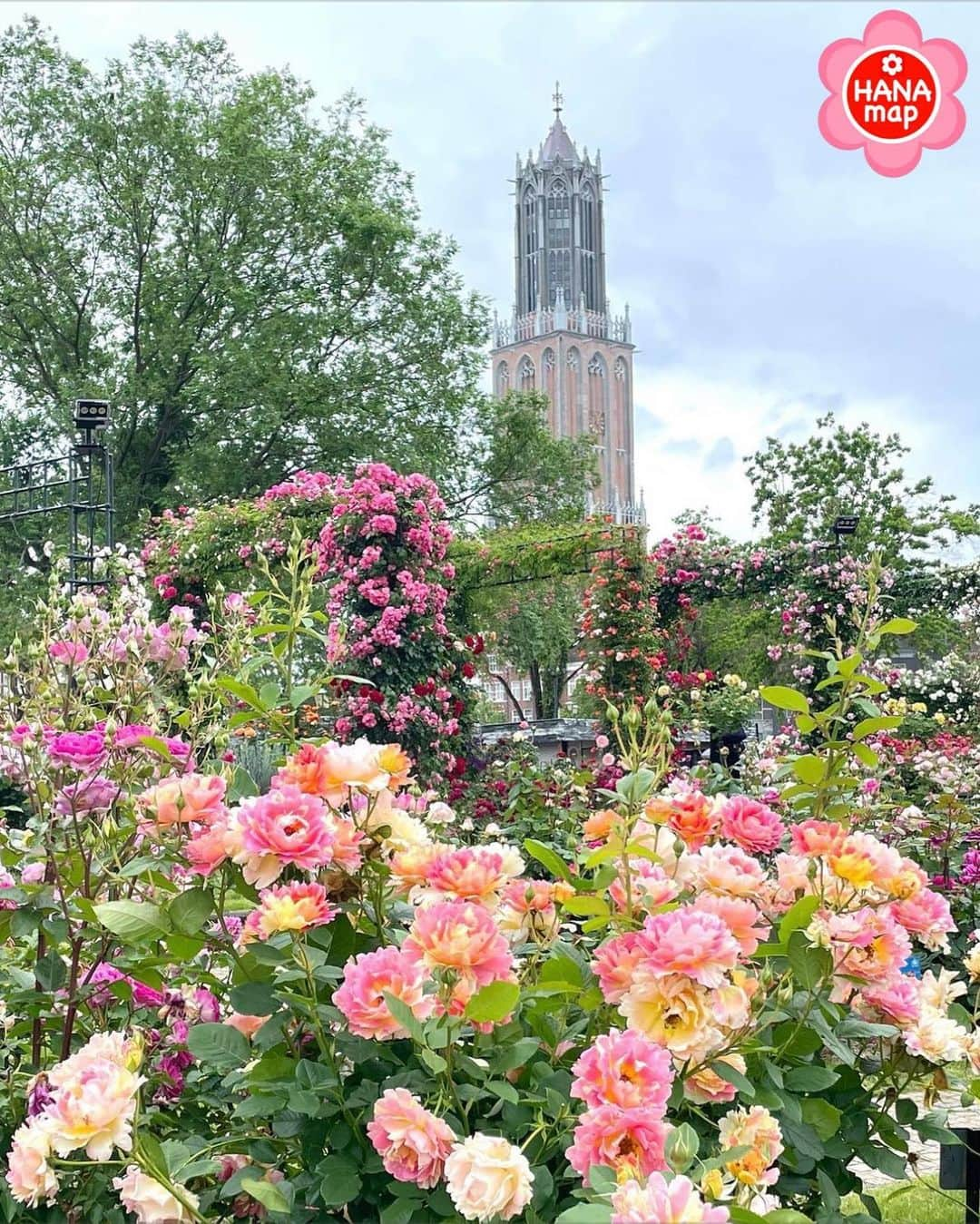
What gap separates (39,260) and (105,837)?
18.1m

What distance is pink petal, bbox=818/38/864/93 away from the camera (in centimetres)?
544

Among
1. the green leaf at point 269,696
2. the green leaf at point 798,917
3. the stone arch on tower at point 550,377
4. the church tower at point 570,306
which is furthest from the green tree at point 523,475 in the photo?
the stone arch on tower at point 550,377

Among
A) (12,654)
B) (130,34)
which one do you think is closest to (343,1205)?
(12,654)

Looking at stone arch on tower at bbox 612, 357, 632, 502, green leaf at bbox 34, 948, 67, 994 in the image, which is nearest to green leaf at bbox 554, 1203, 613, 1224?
green leaf at bbox 34, 948, 67, 994

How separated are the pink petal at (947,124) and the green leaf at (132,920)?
5.61 meters

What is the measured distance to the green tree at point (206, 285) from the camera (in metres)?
17.9

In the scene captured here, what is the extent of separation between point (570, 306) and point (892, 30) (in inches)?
2452

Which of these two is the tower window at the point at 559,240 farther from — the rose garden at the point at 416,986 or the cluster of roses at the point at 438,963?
the cluster of roses at the point at 438,963

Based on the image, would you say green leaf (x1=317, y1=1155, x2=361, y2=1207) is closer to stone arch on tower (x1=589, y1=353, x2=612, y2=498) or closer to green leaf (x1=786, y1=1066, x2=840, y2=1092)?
green leaf (x1=786, y1=1066, x2=840, y2=1092)

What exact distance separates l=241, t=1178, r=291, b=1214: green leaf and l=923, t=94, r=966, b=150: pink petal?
577cm

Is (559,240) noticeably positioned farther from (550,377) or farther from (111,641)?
(111,641)

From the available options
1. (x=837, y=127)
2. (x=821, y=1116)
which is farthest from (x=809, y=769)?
(x=837, y=127)

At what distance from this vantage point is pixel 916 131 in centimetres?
638

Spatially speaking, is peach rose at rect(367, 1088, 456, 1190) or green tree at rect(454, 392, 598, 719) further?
green tree at rect(454, 392, 598, 719)
